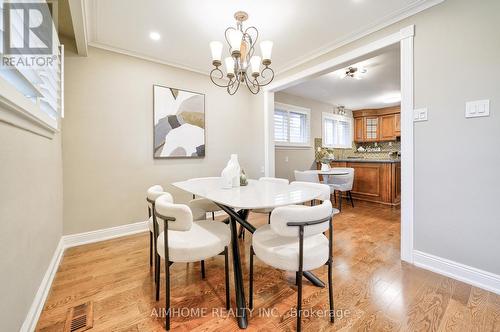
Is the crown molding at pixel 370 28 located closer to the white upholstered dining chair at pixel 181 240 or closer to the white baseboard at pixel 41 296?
the white upholstered dining chair at pixel 181 240

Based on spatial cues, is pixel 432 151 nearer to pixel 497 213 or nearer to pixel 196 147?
pixel 497 213

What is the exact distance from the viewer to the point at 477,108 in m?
1.68

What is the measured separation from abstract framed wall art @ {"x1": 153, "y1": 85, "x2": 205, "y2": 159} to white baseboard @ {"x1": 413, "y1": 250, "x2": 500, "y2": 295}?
293 centimetres

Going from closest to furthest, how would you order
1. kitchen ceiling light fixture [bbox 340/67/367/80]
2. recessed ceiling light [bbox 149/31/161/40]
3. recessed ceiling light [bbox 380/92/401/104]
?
recessed ceiling light [bbox 149/31/161/40], kitchen ceiling light fixture [bbox 340/67/367/80], recessed ceiling light [bbox 380/92/401/104]

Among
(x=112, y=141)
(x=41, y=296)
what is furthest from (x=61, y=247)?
(x=112, y=141)

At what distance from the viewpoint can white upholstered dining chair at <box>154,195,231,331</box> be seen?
1265mm

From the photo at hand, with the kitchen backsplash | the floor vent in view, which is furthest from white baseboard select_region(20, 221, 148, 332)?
the kitchen backsplash

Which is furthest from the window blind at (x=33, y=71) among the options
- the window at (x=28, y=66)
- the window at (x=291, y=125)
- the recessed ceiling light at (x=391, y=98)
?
the recessed ceiling light at (x=391, y=98)

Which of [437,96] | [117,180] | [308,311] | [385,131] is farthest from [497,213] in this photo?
[385,131]

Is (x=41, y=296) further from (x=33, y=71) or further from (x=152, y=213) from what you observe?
(x=33, y=71)

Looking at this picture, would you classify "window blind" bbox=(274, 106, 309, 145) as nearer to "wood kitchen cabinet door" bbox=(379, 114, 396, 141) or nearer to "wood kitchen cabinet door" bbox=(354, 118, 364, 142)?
"wood kitchen cabinet door" bbox=(354, 118, 364, 142)

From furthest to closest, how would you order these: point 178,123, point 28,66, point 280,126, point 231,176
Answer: point 280,126
point 178,123
point 231,176
point 28,66

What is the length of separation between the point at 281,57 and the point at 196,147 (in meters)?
1.79

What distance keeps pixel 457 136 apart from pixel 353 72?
91.0 inches
